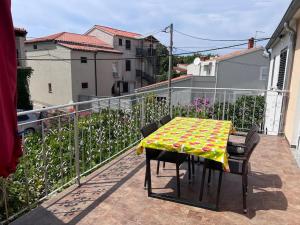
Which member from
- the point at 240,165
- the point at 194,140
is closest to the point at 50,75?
the point at 194,140

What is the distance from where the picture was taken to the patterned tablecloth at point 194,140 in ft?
7.81

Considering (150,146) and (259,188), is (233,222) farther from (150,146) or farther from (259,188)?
(150,146)

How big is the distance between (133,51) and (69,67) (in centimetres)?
1014

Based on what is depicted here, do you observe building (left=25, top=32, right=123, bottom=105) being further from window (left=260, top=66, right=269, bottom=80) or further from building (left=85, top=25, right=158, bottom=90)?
window (left=260, top=66, right=269, bottom=80)

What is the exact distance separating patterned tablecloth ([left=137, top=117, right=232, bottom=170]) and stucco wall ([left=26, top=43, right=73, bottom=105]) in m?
18.7

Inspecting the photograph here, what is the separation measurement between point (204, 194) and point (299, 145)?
240cm

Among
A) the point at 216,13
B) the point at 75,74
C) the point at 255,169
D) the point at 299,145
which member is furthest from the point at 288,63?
the point at 75,74

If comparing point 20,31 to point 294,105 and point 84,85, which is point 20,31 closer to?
point 84,85

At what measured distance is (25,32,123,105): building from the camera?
2045cm

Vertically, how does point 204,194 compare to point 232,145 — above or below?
below

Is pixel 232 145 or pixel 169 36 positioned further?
pixel 169 36

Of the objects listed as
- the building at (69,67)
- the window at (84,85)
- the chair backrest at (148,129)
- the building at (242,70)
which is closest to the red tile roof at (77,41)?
the building at (69,67)

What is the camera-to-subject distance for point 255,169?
3623 mm

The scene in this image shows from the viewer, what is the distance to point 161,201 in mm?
2748
